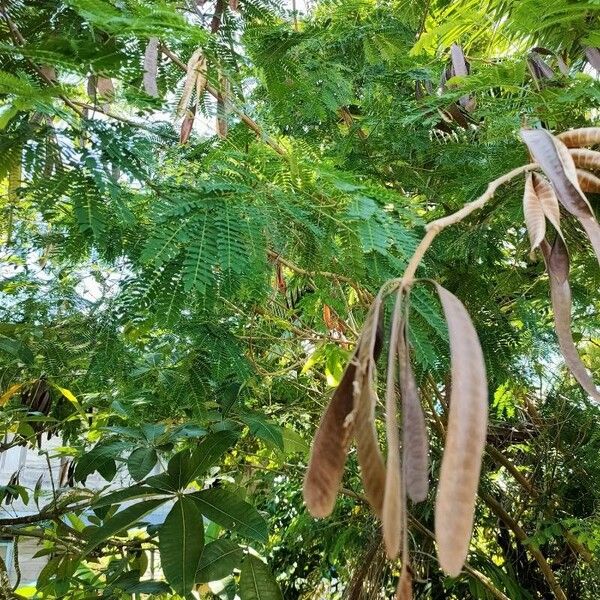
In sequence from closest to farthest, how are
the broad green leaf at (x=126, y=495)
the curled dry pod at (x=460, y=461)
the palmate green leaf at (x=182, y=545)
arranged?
the curled dry pod at (x=460, y=461) < the palmate green leaf at (x=182, y=545) < the broad green leaf at (x=126, y=495)

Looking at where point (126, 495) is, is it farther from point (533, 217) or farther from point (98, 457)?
point (533, 217)

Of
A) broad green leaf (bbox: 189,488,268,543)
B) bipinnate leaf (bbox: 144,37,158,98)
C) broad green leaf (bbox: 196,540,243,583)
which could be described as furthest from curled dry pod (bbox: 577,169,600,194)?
broad green leaf (bbox: 196,540,243,583)

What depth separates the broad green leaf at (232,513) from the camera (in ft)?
3.76

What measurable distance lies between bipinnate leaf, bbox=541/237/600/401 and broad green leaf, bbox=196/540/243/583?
3.24 ft

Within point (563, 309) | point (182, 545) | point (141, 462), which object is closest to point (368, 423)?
point (563, 309)

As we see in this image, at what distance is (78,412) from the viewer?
153 centimetres

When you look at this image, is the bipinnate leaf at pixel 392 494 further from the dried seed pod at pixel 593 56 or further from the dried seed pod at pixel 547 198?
the dried seed pod at pixel 593 56

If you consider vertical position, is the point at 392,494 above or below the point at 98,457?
below

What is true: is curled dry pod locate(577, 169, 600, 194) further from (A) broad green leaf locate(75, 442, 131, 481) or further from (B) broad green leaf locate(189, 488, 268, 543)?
(A) broad green leaf locate(75, 442, 131, 481)

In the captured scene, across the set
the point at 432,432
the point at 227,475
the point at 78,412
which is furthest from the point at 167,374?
the point at 432,432

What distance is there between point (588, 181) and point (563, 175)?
0.17 feet

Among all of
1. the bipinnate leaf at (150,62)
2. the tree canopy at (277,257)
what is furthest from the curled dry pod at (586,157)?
the bipinnate leaf at (150,62)

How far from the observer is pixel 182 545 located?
3.71 ft

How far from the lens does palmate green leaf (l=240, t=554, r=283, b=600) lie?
122 centimetres
